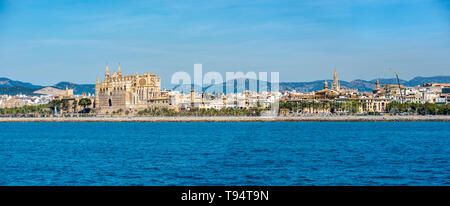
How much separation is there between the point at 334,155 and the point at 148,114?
92775mm

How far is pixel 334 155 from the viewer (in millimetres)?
25906

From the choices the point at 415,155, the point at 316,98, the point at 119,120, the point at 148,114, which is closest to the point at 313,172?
the point at 415,155

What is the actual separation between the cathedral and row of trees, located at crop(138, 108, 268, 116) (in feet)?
35.8

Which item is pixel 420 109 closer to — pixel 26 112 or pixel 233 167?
pixel 26 112

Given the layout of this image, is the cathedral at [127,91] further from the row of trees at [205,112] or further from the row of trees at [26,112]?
the row of trees at [26,112]

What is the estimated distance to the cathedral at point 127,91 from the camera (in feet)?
434

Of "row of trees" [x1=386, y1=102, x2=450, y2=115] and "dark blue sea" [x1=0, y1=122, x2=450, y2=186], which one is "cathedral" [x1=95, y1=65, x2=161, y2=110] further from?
"dark blue sea" [x1=0, y1=122, x2=450, y2=186]

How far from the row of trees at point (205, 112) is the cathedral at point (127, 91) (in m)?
10.9

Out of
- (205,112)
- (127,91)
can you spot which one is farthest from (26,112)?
(205,112)

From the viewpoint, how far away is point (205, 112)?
10775 cm

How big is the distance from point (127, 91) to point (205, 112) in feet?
108

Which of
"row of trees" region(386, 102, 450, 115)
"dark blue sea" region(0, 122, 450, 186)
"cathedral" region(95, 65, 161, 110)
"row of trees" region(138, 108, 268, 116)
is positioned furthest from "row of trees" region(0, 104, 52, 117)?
"dark blue sea" region(0, 122, 450, 186)

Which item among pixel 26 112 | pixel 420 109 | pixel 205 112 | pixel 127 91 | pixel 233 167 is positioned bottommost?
pixel 233 167
